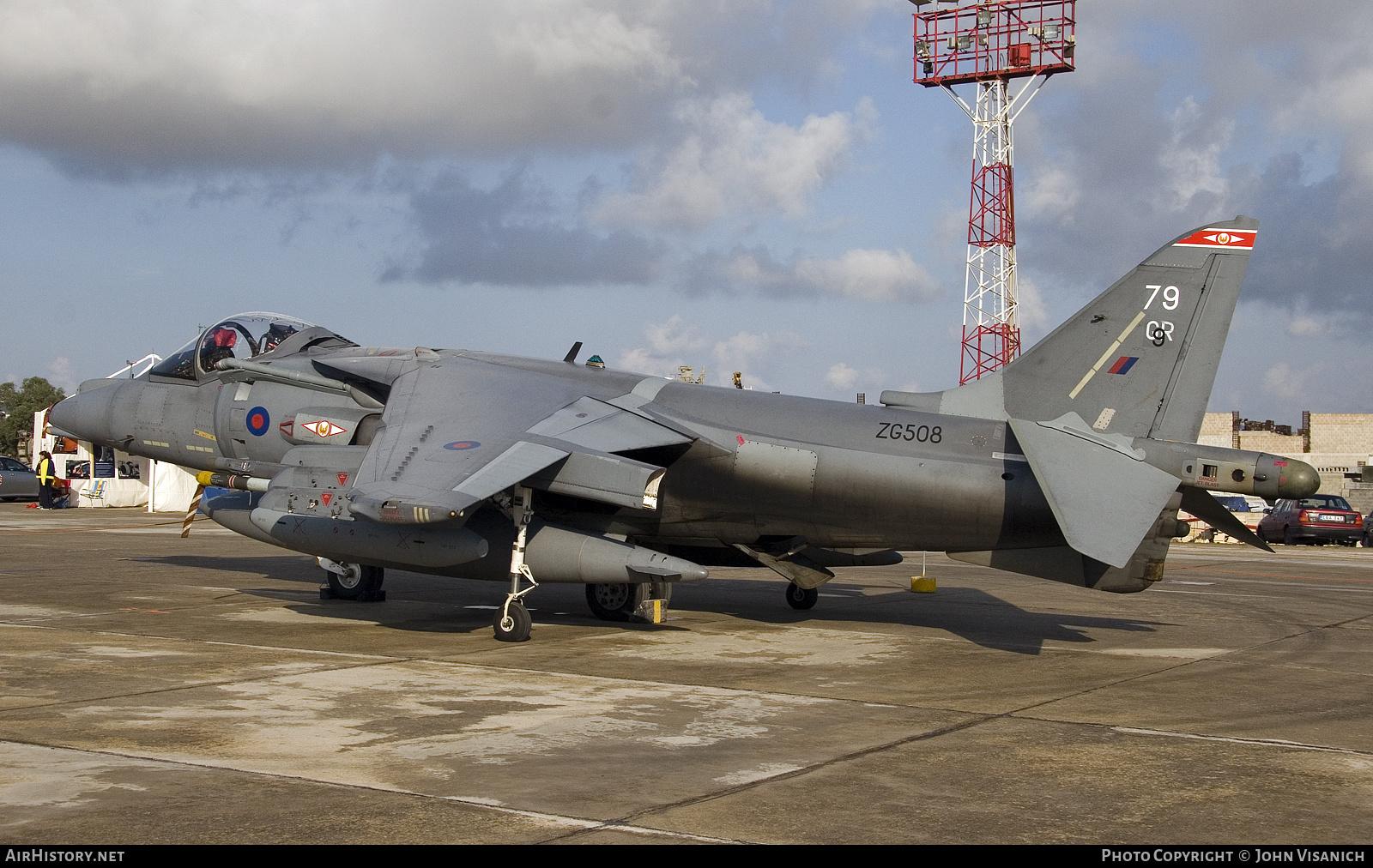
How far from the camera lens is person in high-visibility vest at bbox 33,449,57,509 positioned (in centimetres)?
4219

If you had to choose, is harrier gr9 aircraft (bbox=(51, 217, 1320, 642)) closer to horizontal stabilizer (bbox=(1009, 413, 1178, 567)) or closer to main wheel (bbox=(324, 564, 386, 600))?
horizontal stabilizer (bbox=(1009, 413, 1178, 567))

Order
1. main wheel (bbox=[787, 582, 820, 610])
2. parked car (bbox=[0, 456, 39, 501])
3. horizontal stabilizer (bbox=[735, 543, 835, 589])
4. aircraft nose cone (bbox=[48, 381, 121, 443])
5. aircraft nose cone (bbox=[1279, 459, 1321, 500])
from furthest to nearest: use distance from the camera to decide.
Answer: parked car (bbox=[0, 456, 39, 501]) → aircraft nose cone (bbox=[48, 381, 121, 443]) → main wheel (bbox=[787, 582, 820, 610]) → horizontal stabilizer (bbox=[735, 543, 835, 589]) → aircraft nose cone (bbox=[1279, 459, 1321, 500])

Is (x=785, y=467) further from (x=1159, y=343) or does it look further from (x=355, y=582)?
(x=355, y=582)

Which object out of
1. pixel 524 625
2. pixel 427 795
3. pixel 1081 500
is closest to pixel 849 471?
pixel 1081 500

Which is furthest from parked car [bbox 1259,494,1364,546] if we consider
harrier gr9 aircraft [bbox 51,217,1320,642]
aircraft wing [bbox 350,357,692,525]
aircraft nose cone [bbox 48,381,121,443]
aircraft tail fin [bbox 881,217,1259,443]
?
aircraft nose cone [bbox 48,381,121,443]

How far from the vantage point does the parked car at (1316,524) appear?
3828cm

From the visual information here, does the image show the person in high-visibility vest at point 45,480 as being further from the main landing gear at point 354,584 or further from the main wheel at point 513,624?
the main wheel at point 513,624

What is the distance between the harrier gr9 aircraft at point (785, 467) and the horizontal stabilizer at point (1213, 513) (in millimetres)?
35

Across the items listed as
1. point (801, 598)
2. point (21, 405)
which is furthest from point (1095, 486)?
point (21, 405)

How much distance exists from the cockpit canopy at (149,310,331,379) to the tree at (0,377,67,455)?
6908 centimetres

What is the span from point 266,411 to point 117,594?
3515mm

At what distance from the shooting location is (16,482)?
4988 cm

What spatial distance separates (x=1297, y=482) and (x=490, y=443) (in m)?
8.39
